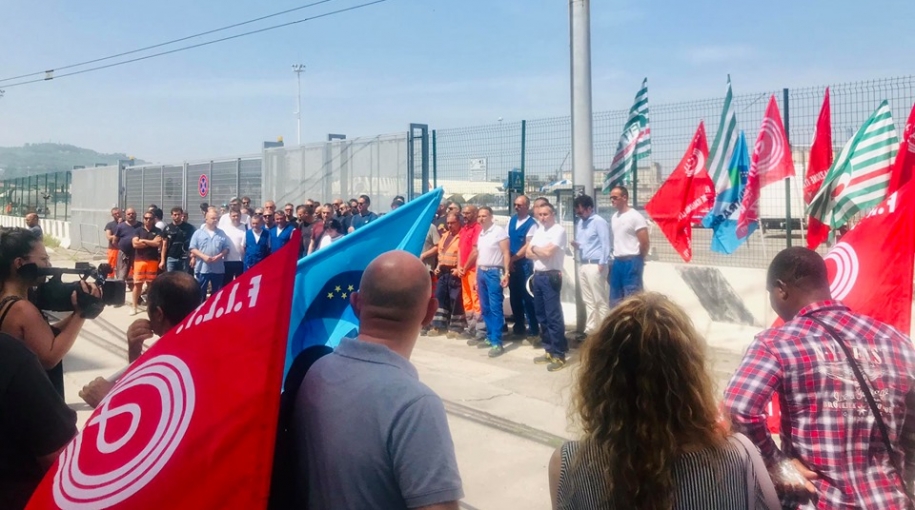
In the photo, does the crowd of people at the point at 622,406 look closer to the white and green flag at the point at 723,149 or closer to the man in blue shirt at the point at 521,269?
the white and green flag at the point at 723,149

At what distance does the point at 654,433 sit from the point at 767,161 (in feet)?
23.4

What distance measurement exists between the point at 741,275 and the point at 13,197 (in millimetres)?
41264

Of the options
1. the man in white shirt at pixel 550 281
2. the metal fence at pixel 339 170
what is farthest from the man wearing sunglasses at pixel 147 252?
the man in white shirt at pixel 550 281

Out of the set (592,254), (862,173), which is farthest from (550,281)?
(862,173)

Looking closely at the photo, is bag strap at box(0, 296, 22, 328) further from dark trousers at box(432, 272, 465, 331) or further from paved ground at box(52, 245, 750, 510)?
dark trousers at box(432, 272, 465, 331)

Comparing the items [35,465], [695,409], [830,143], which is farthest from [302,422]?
[830,143]

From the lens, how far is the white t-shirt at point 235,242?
12.3 metres

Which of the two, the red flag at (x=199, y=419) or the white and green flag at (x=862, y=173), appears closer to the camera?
the red flag at (x=199, y=419)

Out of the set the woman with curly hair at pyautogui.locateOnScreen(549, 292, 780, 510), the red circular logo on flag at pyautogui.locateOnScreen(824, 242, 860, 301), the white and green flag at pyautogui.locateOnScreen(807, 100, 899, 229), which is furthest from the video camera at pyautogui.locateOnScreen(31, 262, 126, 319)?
the white and green flag at pyautogui.locateOnScreen(807, 100, 899, 229)

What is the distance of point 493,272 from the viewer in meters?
9.45

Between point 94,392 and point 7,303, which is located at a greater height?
point 7,303

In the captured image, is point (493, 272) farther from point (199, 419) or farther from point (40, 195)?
point (40, 195)

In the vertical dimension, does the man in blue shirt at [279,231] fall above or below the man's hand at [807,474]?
above

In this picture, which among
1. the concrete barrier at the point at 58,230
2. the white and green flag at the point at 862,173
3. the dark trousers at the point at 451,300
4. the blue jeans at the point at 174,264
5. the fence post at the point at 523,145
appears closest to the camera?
the white and green flag at the point at 862,173
